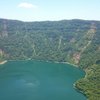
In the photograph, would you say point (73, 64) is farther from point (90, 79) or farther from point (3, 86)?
point (3, 86)

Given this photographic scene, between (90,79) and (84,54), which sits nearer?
(90,79)

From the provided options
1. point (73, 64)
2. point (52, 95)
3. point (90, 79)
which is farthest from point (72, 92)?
point (73, 64)

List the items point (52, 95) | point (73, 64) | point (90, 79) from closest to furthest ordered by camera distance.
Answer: point (52, 95) → point (90, 79) → point (73, 64)

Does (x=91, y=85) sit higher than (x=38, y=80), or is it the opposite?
(x=91, y=85)

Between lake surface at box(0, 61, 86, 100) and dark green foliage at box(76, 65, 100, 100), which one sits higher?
dark green foliage at box(76, 65, 100, 100)

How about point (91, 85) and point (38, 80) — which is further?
point (38, 80)

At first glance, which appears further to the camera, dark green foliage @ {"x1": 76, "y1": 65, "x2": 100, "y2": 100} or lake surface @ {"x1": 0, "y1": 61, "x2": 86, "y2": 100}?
lake surface @ {"x1": 0, "y1": 61, "x2": 86, "y2": 100}

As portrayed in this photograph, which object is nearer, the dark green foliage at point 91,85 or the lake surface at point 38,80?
the dark green foliage at point 91,85

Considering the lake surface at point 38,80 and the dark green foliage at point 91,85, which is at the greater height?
the dark green foliage at point 91,85
